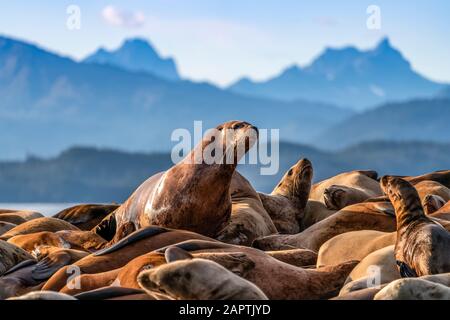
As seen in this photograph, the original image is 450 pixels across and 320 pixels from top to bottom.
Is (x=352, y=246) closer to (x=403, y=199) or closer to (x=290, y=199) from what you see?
(x=403, y=199)

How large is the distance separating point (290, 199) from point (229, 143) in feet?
8.35

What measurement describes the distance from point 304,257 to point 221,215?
191 centimetres

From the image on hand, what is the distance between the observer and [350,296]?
511cm

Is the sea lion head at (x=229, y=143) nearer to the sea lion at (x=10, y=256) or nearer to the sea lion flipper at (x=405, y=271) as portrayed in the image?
the sea lion at (x=10, y=256)

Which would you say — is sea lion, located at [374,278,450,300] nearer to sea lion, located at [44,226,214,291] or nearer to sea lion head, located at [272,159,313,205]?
sea lion, located at [44,226,214,291]

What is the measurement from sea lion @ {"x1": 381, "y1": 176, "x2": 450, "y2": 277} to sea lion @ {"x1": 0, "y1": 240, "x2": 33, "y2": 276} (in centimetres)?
279

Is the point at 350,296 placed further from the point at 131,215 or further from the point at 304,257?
the point at 131,215

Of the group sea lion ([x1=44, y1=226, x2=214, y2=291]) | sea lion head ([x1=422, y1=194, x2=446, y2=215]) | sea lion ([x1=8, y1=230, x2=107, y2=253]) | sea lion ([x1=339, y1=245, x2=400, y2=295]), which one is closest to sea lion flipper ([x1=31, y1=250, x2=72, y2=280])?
sea lion ([x1=44, y1=226, x2=214, y2=291])

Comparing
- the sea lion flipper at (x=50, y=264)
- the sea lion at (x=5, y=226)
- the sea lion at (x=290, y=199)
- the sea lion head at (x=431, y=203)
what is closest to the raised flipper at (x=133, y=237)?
the sea lion flipper at (x=50, y=264)

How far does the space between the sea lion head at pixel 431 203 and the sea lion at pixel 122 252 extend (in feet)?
9.86

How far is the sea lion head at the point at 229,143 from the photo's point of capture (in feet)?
28.5

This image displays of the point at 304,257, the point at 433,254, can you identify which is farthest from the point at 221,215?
the point at 433,254

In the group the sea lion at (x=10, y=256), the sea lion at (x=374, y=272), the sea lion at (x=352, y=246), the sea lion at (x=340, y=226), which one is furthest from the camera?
the sea lion at (x=340, y=226)

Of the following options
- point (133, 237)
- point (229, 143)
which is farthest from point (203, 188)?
point (133, 237)
